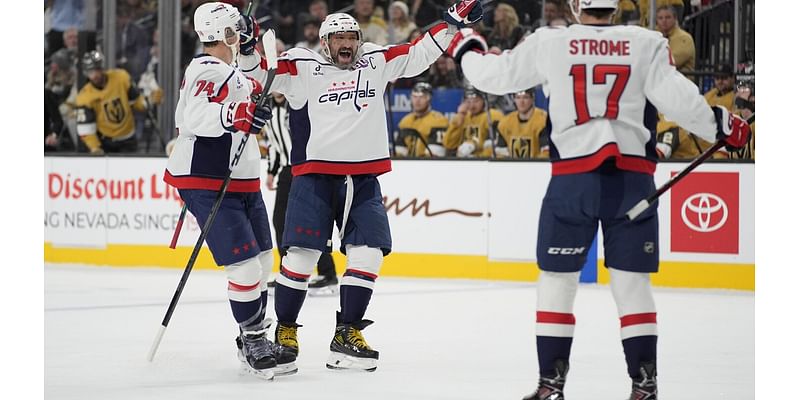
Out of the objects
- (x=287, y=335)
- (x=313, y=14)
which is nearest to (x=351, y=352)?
(x=287, y=335)

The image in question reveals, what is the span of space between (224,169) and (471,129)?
4.19 metres

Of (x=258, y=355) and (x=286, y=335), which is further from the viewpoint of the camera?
(x=286, y=335)

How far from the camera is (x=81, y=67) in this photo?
987cm

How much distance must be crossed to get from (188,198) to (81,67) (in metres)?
5.74

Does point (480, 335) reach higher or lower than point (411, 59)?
lower

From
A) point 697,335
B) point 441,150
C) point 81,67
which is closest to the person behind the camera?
point 697,335

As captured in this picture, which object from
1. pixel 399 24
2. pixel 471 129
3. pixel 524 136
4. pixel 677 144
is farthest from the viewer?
pixel 399 24

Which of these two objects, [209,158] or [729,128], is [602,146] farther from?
[209,158]

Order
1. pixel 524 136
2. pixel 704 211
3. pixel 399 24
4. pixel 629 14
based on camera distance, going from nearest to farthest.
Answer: pixel 704 211 → pixel 629 14 → pixel 524 136 → pixel 399 24

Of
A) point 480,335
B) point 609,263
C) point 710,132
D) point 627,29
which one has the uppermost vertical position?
point 627,29

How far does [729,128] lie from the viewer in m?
3.54
